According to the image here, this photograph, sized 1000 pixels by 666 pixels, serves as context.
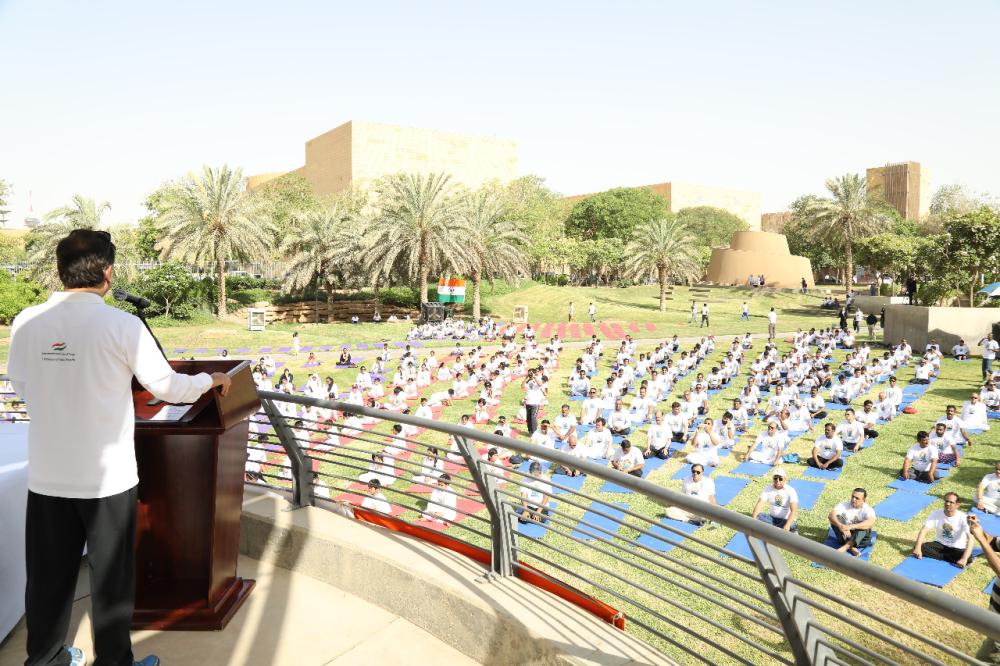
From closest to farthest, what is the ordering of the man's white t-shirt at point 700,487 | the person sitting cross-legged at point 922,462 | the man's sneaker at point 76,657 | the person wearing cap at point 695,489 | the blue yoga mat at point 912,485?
the man's sneaker at point 76,657 → the person wearing cap at point 695,489 → the man's white t-shirt at point 700,487 → the blue yoga mat at point 912,485 → the person sitting cross-legged at point 922,462

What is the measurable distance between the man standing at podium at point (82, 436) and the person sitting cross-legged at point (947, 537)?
10.3 meters

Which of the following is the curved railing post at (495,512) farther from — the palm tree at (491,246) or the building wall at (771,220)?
the building wall at (771,220)

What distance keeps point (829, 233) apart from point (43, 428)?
184 feet

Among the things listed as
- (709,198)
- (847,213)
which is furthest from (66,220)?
(709,198)

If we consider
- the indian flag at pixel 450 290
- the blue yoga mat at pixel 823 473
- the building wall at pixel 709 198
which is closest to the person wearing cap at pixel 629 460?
the blue yoga mat at pixel 823 473

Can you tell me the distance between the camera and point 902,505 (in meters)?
12.0

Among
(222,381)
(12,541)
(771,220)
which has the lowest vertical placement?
(12,541)

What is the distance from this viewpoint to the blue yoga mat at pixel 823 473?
13692 mm

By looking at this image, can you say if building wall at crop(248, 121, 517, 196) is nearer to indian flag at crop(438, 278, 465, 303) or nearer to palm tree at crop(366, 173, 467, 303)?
palm tree at crop(366, 173, 467, 303)

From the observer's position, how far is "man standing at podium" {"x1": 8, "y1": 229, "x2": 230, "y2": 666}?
2.46 meters

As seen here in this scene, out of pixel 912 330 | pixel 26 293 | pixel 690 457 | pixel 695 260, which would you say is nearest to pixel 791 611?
pixel 690 457

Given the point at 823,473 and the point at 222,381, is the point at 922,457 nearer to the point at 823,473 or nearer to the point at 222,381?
the point at 823,473

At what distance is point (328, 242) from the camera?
42438mm

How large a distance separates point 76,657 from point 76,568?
1.22ft
